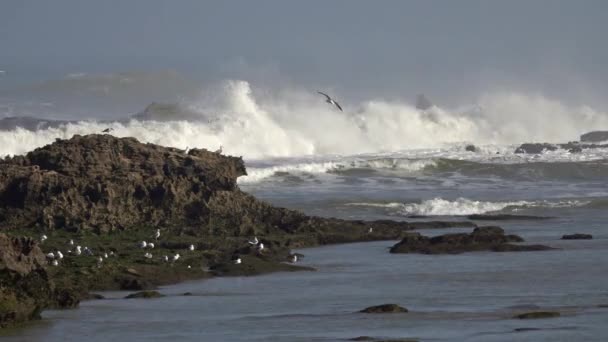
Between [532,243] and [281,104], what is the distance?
5013 centimetres

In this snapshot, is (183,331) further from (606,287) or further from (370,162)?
(370,162)

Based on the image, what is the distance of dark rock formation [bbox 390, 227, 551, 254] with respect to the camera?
2464cm

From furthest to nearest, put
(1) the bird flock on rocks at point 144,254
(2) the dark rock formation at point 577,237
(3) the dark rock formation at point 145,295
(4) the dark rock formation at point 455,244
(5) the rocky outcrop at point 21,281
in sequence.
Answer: (2) the dark rock formation at point 577,237 < (4) the dark rock formation at point 455,244 < (1) the bird flock on rocks at point 144,254 < (3) the dark rock formation at point 145,295 < (5) the rocky outcrop at point 21,281

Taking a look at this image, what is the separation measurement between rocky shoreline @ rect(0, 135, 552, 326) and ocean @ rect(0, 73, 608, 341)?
758 millimetres

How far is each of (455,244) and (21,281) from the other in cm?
937

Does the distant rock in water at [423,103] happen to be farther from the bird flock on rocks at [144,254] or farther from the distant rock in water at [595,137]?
the bird flock on rocks at [144,254]

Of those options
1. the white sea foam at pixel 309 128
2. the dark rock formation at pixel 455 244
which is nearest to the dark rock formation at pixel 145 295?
the dark rock formation at pixel 455 244

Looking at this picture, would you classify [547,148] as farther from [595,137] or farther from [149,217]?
[149,217]

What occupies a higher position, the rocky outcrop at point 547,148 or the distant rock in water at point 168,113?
the distant rock in water at point 168,113

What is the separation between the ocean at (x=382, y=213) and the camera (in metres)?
17.0

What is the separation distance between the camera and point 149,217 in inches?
990

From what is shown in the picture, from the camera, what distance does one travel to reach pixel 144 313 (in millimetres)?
18094

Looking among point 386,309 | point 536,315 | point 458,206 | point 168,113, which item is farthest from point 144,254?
point 168,113

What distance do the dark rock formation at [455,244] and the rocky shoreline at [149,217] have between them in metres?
1.63
